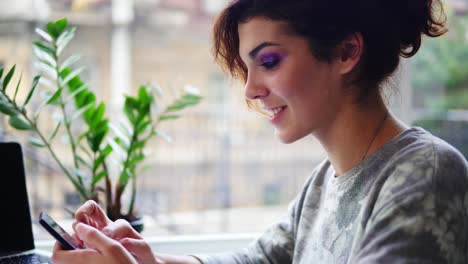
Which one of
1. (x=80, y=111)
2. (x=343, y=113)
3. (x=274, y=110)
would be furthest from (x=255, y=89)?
(x=80, y=111)

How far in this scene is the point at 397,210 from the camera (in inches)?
28.4

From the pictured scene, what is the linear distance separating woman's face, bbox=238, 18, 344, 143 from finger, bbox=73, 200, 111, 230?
347 mm

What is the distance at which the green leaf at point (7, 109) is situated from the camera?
1.15m

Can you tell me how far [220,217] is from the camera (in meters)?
3.22

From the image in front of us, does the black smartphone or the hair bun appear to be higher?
the hair bun

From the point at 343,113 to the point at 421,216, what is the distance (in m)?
0.25

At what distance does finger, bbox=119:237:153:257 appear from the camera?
0.88 metres

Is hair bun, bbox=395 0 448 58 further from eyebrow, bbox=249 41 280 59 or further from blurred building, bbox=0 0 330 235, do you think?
blurred building, bbox=0 0 330 235

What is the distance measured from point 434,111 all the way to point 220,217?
56.7 inches

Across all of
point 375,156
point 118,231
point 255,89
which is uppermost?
point 255,89

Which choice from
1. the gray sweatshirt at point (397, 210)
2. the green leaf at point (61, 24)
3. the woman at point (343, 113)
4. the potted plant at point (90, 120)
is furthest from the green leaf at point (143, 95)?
the gray sweatshirt at point (397, 210)

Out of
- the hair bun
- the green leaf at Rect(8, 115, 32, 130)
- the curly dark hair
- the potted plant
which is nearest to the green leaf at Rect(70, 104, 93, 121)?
the potted plant

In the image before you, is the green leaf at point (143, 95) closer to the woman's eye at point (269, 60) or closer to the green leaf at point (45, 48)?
the green leaf at point (45, 48)

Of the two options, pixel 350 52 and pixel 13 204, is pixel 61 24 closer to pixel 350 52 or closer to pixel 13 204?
pixel 13 204
